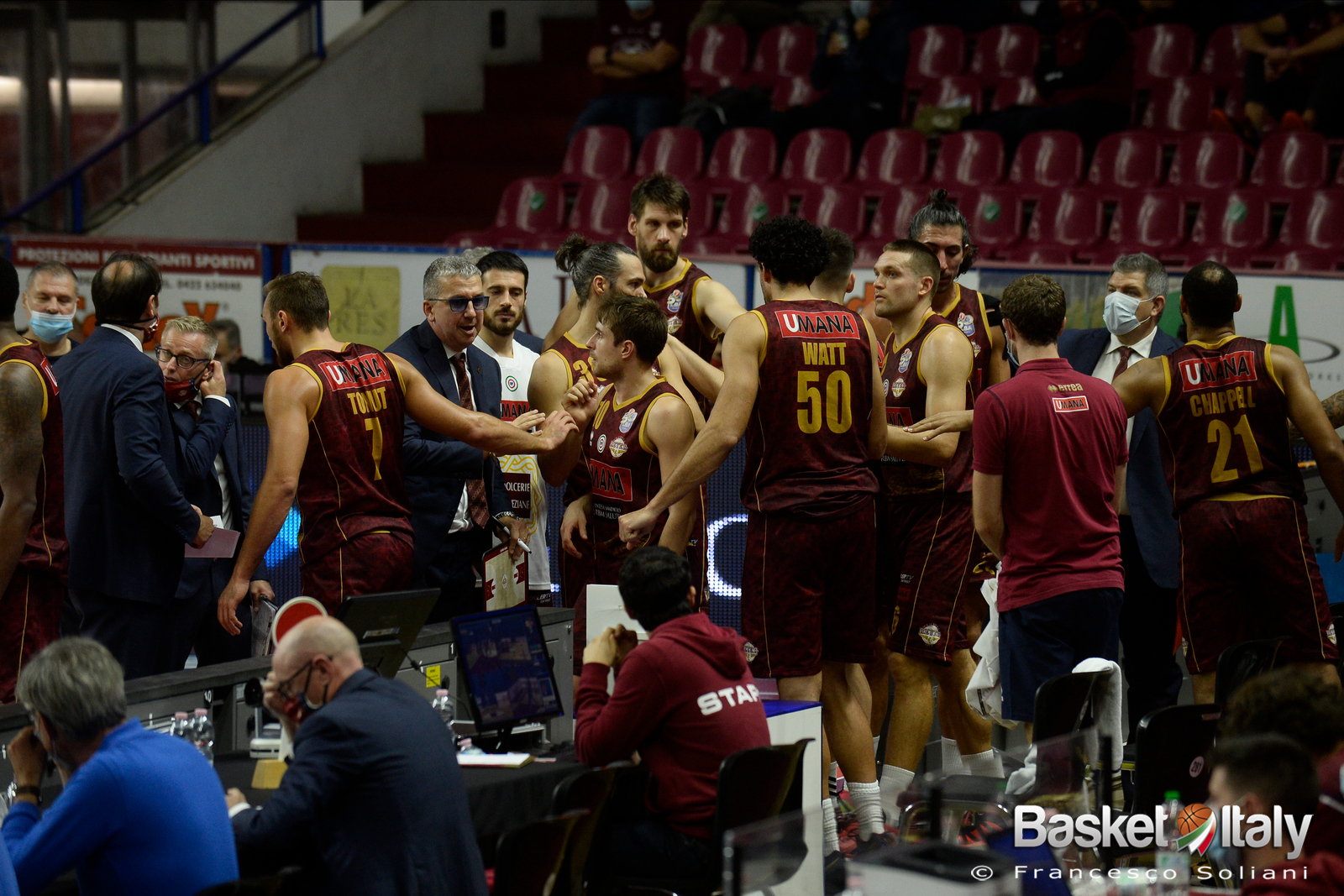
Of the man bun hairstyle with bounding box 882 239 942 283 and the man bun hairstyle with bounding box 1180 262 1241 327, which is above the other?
the man bun hairstyle with bounding box 882 239 942 283

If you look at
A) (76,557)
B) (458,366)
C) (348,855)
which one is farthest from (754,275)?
(348,855)

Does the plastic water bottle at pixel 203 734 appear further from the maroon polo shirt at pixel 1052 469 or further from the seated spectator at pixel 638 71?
the seated spectator at pixel 638 71

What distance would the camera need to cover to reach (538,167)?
16062 millimetres

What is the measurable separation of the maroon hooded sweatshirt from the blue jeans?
412 inches

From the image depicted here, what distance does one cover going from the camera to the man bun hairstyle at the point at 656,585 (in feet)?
13.5

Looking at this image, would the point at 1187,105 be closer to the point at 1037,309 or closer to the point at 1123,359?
the point at 1123,359

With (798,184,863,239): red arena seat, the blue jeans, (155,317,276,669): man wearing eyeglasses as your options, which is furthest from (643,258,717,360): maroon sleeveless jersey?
the blue jeans

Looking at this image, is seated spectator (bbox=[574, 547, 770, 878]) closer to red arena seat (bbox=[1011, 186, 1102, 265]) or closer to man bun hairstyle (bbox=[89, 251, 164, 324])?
man bun hairstyle (bbox=[89, 251, 164, 324])

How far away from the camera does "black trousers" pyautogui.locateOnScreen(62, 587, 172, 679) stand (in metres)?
5.34

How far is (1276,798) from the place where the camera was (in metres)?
2.87

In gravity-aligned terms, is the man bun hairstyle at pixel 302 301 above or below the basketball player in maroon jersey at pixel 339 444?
above

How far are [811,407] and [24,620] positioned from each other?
272cm
